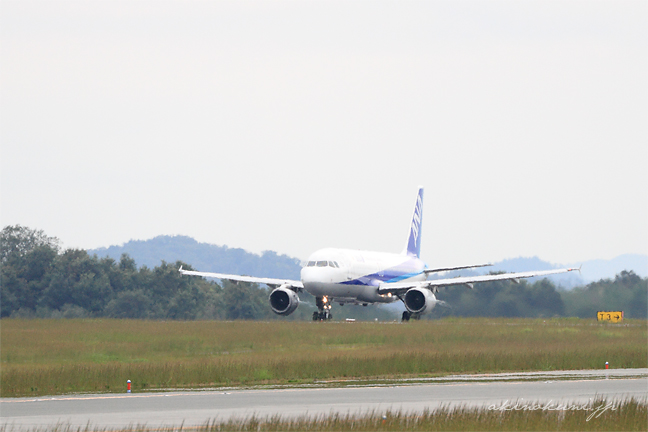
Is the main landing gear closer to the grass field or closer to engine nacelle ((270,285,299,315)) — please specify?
engine nacelle ((270,285,299,315))

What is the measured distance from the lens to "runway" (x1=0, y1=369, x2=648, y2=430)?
21641 millimetres

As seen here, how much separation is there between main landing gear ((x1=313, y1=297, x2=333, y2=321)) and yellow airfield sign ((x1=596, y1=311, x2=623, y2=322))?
21.9m

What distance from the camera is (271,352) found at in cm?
4512

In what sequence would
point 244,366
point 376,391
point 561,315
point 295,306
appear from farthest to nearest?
1. point 561,315
2. point 295,306
3. point 244,366
4. point 376,391

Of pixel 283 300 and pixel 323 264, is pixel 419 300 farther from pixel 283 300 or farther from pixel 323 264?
pixel 283 300

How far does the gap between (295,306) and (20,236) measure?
173 ft

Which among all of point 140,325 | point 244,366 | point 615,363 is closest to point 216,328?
point 140,325

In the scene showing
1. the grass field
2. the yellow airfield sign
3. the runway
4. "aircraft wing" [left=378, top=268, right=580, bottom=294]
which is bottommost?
the runway

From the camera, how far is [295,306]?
67812 millimetres

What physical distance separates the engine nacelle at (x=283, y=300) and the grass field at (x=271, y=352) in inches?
328

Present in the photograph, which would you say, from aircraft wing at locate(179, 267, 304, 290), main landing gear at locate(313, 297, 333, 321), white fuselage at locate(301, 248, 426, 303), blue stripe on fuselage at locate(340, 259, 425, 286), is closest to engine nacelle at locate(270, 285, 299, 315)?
aircraft wing at locate(179, 267, 304, 290)

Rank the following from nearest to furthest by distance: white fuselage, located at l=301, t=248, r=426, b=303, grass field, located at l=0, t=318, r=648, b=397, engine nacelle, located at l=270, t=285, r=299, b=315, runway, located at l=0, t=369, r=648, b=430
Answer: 1. runway, located at l=0, t=369, r=648, b=430
2. grass field, located at l=0, t=318, r=648, b=397
3. white fuselage, located at l=301, t=248, r=426, b=303
4. engine nacelle, located at l=270, t=285, r=299, b=315

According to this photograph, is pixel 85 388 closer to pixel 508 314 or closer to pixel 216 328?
pixel 216 328

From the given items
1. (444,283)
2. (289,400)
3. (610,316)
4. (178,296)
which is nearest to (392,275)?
(444,283)
